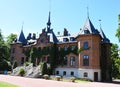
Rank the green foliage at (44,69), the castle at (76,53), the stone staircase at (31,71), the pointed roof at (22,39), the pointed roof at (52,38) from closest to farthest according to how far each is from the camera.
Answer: the castle at (76,53) < the stone staircase at (31,71) < the green foliage at (44,69) < the pointed roof at (52,38) < the pointed roof at (22,39)

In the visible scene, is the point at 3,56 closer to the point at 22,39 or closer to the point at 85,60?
the point at 22,39

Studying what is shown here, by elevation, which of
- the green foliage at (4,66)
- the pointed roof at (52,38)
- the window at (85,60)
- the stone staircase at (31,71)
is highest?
the pointed roof at (52,38)

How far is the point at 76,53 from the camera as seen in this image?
149 ft

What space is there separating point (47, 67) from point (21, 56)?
45.1 ft

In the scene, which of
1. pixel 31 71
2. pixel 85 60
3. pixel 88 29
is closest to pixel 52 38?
pixel 31 71

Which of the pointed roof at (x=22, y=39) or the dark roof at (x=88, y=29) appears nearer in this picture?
the dark roof at (x=88, y=29)

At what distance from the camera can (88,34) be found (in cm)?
4284

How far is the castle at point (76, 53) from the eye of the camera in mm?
42531

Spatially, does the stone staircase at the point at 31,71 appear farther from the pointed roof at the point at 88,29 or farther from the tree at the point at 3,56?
the pointed roof at the point at 88,29

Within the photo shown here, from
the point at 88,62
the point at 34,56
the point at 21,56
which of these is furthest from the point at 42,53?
the point at 88,62

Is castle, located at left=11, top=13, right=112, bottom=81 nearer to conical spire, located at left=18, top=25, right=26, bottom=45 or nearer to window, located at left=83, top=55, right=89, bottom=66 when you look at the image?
window, located at left=83, top=55, right=89, bottom=66

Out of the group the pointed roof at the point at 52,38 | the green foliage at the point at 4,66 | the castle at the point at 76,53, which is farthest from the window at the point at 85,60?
the green foliage at the point at 4,66

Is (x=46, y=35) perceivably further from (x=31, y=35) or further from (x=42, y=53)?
(x=31, y=35)

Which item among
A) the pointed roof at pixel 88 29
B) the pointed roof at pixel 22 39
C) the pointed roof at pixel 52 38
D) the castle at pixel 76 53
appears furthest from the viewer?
the pointed roof at pixel 22 39
